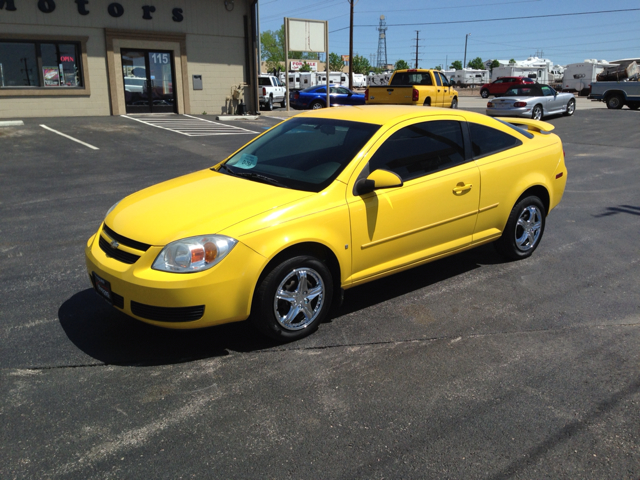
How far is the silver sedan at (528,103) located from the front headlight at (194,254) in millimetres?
20260

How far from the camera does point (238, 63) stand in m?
23.4

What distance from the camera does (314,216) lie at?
395 centimetres

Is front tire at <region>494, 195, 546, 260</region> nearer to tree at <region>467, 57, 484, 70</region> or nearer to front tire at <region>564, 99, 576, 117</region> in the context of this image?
front tire at <region>564, 99, 576, 117</region>

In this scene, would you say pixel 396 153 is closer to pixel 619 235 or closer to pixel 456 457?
pixel 456 457

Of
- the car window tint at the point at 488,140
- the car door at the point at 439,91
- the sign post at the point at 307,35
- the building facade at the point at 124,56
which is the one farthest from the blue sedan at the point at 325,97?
the car window tint at the point at 488,140

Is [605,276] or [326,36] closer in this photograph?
[605,276]

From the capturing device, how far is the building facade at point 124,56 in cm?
1925

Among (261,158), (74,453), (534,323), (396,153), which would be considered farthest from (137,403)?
(534,323)

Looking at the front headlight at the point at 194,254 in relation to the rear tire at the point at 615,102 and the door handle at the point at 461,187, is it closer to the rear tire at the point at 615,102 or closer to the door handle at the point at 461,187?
the door handle at the point at 461,187

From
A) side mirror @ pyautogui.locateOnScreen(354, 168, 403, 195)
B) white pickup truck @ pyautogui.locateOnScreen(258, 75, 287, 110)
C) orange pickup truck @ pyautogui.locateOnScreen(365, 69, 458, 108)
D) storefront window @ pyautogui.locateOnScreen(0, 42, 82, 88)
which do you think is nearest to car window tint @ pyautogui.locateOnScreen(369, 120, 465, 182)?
side mirror @ pyautogui.locateOnScreen(354, 168, 403, 195)

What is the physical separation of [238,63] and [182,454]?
22.5 m

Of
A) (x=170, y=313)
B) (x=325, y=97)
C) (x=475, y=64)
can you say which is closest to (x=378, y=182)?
(x=170, y=313)

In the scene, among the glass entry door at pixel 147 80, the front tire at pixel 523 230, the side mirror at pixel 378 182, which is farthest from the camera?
the glass entry door at pixel 147 80

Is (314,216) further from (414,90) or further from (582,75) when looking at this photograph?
(582,75)
